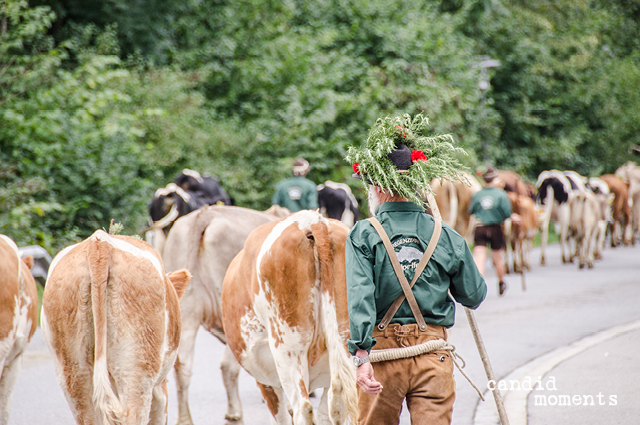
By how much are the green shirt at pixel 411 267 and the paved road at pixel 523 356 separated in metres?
2.54

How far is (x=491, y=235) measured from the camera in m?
12.0

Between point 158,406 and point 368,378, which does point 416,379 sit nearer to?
point 368,378

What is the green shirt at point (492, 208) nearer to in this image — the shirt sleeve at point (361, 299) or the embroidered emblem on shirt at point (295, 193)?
the embroidered emblem on shirt at point (295, 193)

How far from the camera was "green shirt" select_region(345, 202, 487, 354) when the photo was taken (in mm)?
3322

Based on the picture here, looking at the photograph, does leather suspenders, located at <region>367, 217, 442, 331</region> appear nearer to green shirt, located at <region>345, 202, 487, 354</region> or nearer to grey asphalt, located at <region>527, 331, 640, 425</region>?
green shirt, located at <region>345, 202, 487, 354</region>

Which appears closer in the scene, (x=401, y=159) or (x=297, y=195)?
(x=401, y=159)

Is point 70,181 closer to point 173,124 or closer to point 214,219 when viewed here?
point 173,124

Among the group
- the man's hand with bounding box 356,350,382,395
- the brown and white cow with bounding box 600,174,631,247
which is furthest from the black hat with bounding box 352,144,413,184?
the brown and white cow with bounding box 600,174,631,247

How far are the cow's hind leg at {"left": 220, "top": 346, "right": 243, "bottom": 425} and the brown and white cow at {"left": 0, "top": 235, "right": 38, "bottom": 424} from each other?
1.60 m

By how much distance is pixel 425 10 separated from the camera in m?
21.7

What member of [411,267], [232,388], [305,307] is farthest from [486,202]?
[411,267]

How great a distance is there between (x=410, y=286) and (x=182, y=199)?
5223 mm

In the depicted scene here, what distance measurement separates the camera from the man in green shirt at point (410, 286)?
332 cm

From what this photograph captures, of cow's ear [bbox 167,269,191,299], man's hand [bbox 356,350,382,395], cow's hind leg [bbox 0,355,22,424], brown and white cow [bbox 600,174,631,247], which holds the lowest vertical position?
brown and white cow [bbox 600,174,631,247]
